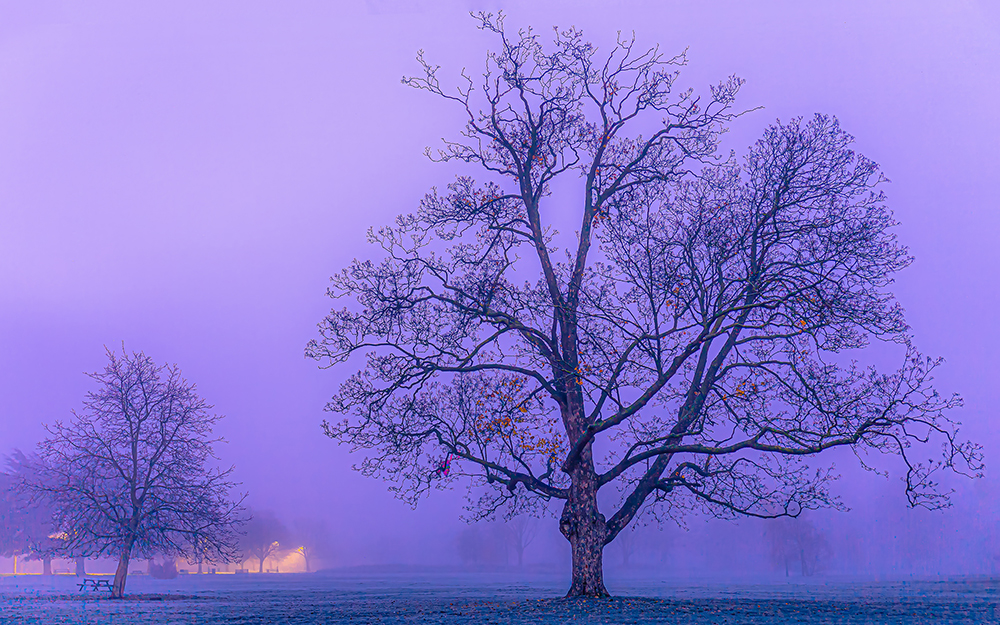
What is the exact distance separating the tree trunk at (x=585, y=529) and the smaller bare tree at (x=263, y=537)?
122 metres

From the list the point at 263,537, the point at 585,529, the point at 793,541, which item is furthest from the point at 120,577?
the point at 263,537

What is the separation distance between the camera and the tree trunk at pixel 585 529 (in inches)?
837

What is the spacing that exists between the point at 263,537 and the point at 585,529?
13003 cm

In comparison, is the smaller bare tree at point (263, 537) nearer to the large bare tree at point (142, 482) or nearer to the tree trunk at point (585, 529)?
the large bare tree at point (142, 482)

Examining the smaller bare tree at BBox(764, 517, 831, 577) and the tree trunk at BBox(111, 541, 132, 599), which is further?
the smaller bare tree at BBox(764, 517, 831, 577)

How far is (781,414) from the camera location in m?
20.3

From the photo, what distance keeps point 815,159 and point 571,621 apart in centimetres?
1490

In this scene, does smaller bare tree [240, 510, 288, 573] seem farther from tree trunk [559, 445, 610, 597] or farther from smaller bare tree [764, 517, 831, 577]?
tree trunk [559, 445, 610, 597]

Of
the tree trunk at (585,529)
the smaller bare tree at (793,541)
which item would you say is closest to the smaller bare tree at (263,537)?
the smaller bare tree at (793,541)

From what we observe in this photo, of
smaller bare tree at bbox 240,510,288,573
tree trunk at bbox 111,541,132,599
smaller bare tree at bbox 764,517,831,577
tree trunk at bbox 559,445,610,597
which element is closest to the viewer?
tree trunk at bbox 559,445,610,597

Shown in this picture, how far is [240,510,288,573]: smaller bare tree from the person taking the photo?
5276 inches

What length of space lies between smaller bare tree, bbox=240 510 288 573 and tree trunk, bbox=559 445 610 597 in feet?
400

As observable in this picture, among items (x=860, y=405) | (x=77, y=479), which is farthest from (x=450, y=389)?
(x=77, y=479)

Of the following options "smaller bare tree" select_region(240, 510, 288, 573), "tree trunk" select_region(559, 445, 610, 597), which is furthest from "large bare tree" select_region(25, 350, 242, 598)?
"smaller bare tree" select_region(240, 510, 288, 573)
